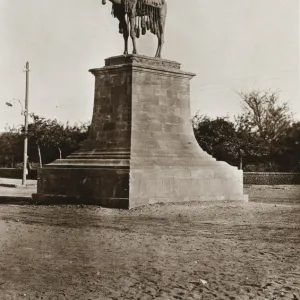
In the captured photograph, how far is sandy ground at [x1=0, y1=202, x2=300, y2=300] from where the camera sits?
18.5 feet

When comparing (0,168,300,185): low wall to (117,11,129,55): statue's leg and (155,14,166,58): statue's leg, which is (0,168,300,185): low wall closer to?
(155,14,166,58): statue's leg

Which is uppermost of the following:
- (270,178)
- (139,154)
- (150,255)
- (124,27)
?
(124,27)

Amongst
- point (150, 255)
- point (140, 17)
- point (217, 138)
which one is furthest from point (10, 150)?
point (150, 255)

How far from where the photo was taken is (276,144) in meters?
41.3

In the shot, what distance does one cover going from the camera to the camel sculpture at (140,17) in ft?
50.2

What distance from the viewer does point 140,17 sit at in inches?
627

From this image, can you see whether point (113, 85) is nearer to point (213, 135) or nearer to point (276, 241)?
point (276, 241)

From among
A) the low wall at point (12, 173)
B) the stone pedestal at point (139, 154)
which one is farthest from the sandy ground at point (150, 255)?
the low wall at point (12, 173)

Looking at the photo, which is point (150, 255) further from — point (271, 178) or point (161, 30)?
point (271, 178)

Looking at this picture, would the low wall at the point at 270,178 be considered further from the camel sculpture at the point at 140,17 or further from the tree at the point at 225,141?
the camel sculpture at the point at 140,17

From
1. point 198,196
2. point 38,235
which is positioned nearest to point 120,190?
point 198,196

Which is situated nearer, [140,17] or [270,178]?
[140,17]

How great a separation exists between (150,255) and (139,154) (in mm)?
6613

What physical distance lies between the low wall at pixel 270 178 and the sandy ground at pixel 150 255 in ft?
65.7
